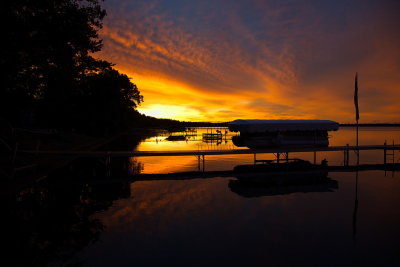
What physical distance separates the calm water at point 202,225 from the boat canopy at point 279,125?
884 cm

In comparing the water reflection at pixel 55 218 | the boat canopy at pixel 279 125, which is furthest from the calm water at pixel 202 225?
the boat canopy at pixel 279 125

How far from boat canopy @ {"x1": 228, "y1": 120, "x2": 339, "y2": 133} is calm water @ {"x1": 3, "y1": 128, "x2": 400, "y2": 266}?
8.84m

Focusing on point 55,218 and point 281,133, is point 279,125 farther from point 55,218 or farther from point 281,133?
point 55,218

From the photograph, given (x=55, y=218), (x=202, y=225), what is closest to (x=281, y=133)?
(x=202, y=225)

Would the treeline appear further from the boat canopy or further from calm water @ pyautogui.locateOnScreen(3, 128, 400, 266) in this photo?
the boat canopy

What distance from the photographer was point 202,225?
854 centimetres

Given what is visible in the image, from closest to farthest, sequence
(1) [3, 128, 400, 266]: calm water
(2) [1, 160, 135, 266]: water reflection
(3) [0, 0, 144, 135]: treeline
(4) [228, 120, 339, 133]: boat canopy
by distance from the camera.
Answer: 1. (1) [3, 128, 400, 266]: calm water
2. (2) [1, 160, 135, 266]: water reflection
3. (3) [0, 0, 144, 135]: treeline
4. (4) [228, 120, 339, 133]: boat canopy

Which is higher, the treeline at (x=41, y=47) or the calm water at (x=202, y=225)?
the treeline at (x=41, y=47)

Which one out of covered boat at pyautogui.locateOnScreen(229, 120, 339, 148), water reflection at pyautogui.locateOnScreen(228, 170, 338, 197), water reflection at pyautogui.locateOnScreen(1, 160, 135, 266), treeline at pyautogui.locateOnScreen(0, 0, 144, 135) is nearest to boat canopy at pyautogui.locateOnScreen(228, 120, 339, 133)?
covered boat at pyautogui.locateOnScreen(229, 120, 339, 148)

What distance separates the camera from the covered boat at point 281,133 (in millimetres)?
22125

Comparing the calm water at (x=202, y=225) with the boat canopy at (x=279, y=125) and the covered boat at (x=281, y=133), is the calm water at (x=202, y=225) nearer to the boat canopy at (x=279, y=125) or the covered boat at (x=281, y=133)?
the covered boat at (x=281, y=133)

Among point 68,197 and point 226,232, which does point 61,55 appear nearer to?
point 68,197

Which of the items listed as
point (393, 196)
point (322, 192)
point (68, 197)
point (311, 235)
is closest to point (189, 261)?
point (311, 235)

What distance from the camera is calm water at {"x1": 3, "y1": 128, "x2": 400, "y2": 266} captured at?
6387 millimetres
